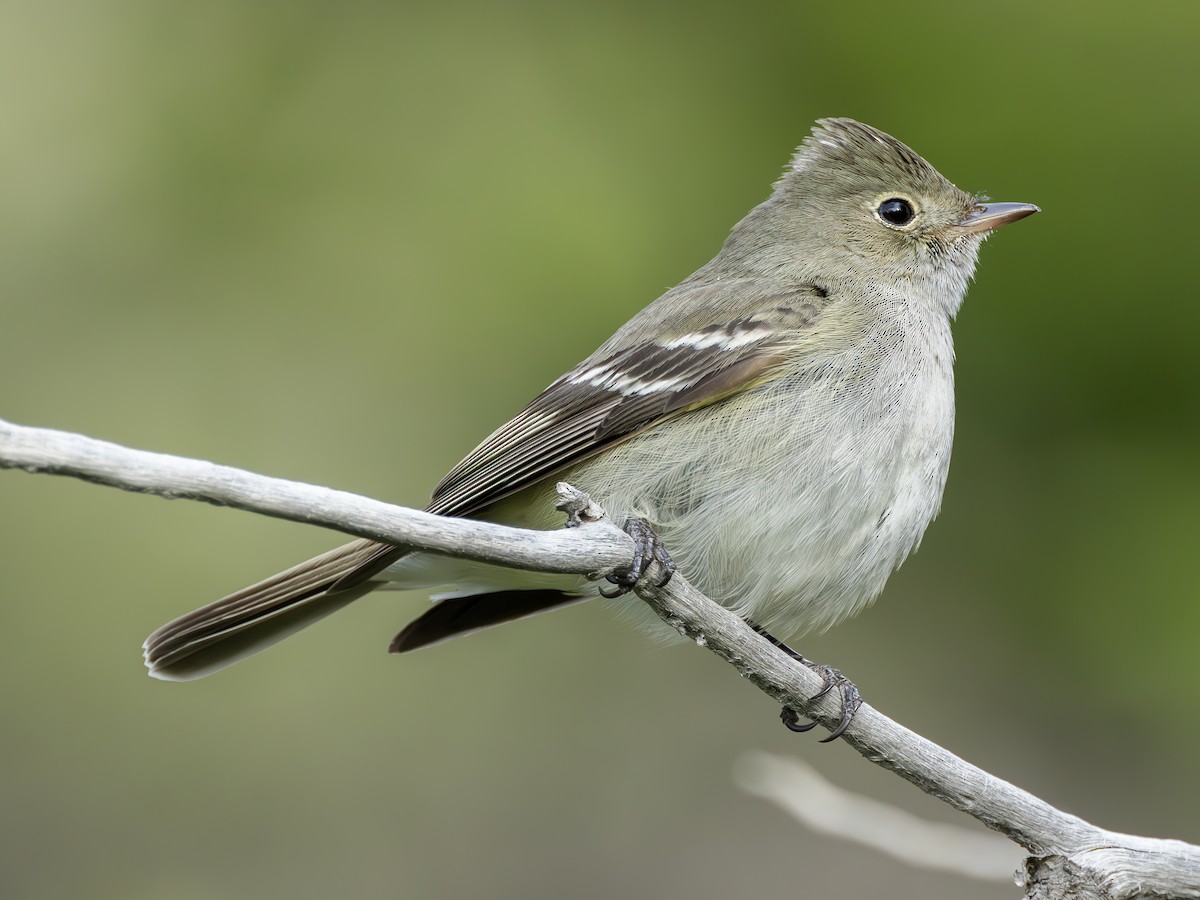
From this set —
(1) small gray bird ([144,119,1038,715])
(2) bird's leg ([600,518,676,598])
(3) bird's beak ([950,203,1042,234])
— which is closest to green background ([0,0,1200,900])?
(3) bird's beak ([950,203,1042,234])

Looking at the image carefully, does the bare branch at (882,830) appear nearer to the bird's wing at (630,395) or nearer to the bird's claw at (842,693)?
the bird's claw at (842,693)

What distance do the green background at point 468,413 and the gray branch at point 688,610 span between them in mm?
2379

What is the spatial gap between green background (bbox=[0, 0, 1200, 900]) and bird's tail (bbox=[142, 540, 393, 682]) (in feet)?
5.58

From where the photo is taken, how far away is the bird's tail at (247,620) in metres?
4.23

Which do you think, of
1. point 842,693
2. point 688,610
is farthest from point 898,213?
point 688,610

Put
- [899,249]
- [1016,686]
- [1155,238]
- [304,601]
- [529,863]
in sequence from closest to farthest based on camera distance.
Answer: [304,601]
[899,249]
[1155,238]
[1016,686]
[529,863]

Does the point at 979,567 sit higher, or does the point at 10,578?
the point at 979,567

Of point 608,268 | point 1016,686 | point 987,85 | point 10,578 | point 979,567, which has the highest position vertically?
point 987,85

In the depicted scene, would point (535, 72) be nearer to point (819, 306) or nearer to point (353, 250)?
point (353, 250)

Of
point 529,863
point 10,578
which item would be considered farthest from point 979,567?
point 10,578

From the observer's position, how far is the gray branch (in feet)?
7.87

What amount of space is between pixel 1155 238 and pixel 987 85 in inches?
38.8

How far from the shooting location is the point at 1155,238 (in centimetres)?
524

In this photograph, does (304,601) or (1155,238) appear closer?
(304,601)
